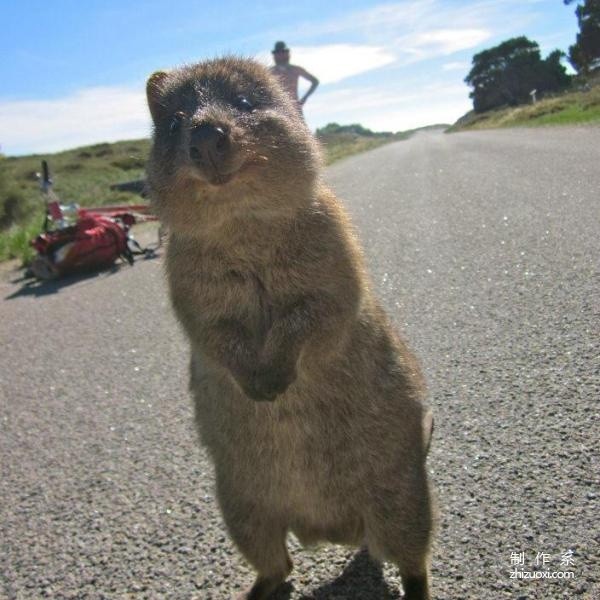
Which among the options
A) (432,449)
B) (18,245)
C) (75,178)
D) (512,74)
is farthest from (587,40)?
(432,449)

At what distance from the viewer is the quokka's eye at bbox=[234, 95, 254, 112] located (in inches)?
116

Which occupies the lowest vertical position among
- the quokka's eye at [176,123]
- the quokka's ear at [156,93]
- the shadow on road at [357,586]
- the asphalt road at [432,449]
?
the shadow on road at [357,586]

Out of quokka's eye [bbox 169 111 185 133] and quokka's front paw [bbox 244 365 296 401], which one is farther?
quokka's eye [bbox 169 111 185 133]

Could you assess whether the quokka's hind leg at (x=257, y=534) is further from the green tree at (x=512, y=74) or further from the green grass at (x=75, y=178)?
the green tree at (x=512, y=74)

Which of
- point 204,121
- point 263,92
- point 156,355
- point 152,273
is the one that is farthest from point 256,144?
point 152,273

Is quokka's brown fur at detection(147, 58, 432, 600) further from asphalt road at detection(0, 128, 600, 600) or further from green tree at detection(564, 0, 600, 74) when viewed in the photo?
green tree at detection(564, 0, 600, 74)

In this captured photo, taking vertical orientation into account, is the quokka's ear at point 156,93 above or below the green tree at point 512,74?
below

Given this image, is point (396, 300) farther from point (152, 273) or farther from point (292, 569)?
point (152, 273)

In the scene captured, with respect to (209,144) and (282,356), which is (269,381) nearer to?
(282,356)

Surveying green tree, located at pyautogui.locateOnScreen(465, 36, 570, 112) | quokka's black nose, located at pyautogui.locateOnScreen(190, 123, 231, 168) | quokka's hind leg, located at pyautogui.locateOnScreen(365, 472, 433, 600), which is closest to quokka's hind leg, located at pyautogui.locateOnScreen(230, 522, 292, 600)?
quokka's hind leg, located at pyautogui.locateOnScreen(365, 472, 433, 600)

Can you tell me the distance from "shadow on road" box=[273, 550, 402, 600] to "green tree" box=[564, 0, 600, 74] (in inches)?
2510

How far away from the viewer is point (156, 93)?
3281 millimetres

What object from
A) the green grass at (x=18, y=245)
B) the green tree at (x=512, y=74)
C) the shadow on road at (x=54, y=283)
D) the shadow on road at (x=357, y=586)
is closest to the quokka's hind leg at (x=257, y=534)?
the shadow on road at (x=357, y=586)

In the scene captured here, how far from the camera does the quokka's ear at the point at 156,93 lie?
3.25 meters
